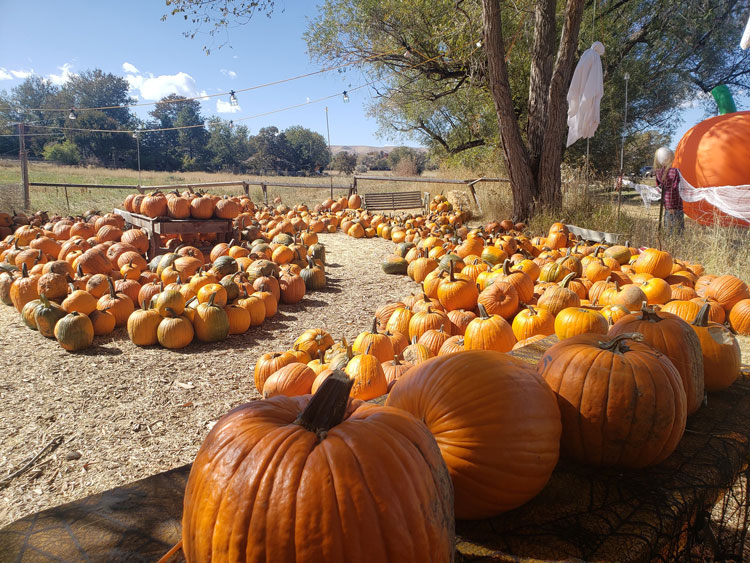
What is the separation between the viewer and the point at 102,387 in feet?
11.5

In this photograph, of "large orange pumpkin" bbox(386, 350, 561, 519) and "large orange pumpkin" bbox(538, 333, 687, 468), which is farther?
"large orange pumpkin" bbox(538, 333, 687, 468)

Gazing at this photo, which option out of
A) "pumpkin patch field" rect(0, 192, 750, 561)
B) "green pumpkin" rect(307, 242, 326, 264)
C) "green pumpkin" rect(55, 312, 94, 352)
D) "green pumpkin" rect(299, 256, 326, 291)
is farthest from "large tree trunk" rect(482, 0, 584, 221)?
"green pumpkin" rect(55, 312, 94, 352)

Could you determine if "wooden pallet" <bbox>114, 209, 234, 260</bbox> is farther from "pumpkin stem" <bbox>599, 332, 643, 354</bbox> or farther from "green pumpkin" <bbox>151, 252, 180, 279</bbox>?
"pumpkin stem" <bbox>599, 332, 643, 354</bbox>

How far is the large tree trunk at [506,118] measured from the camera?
308 inches

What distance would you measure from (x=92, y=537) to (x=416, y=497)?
0.83 metres

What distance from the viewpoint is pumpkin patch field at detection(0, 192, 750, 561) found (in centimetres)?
90

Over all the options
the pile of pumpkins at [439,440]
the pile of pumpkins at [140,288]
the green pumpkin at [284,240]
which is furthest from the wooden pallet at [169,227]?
the pile of pumpkins at [439,440]

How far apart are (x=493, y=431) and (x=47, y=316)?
192 inches

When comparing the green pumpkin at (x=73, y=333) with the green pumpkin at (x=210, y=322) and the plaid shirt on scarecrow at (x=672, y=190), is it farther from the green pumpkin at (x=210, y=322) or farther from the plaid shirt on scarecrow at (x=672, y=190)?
the plaid shirt on scarecrow at (x=672, y=190)

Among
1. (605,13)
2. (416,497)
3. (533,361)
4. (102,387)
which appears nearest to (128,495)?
(416,497)

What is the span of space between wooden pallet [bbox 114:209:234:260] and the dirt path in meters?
2.29

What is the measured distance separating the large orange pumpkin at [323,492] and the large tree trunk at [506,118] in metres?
8.60

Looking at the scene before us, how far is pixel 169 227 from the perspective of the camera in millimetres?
7277

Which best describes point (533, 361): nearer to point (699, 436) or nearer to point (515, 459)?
point (699, 436)
